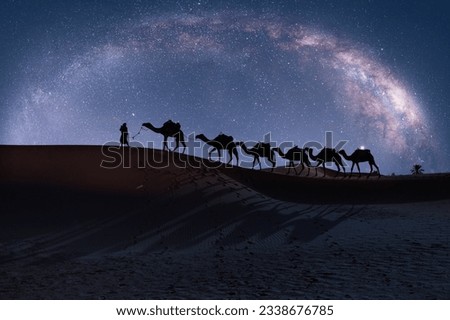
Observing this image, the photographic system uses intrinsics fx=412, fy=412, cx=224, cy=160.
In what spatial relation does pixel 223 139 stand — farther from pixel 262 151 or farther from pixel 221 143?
pixel 262 151

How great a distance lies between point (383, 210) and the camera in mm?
17203

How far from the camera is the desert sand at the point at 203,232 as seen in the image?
7.50 meters

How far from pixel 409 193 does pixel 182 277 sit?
16.5 metres

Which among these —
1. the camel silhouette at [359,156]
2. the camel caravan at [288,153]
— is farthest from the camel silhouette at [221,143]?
the camel silhouette at [359,156]

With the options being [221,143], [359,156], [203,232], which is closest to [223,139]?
[221,143]

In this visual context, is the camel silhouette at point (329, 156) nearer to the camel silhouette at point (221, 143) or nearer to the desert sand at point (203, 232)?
the desert sand at point (203, 232)

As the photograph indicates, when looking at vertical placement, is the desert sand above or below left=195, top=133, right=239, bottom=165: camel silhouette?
below

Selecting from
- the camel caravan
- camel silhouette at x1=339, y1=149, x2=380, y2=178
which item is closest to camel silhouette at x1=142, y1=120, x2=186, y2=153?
the camel caravan

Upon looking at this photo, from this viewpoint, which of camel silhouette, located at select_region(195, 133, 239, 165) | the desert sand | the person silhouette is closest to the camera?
the desert sand

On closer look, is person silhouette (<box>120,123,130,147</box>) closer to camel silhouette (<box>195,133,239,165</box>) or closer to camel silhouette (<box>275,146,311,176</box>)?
camel silhouette (<box>195,133,239,165</box>)

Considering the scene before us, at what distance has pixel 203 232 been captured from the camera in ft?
42.3

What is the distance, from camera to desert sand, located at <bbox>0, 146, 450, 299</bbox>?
24.6 feet

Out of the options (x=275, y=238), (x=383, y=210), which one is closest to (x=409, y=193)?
(x=383, y=210)

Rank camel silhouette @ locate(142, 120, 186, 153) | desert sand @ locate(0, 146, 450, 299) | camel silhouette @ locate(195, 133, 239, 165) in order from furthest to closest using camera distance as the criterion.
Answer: camel silhouette @ locate(195, 133, 239, 165) < camel silhouette @ locate(142, 120, 186, 153) < desert sand @ locate(0, 146, 450, 299)
